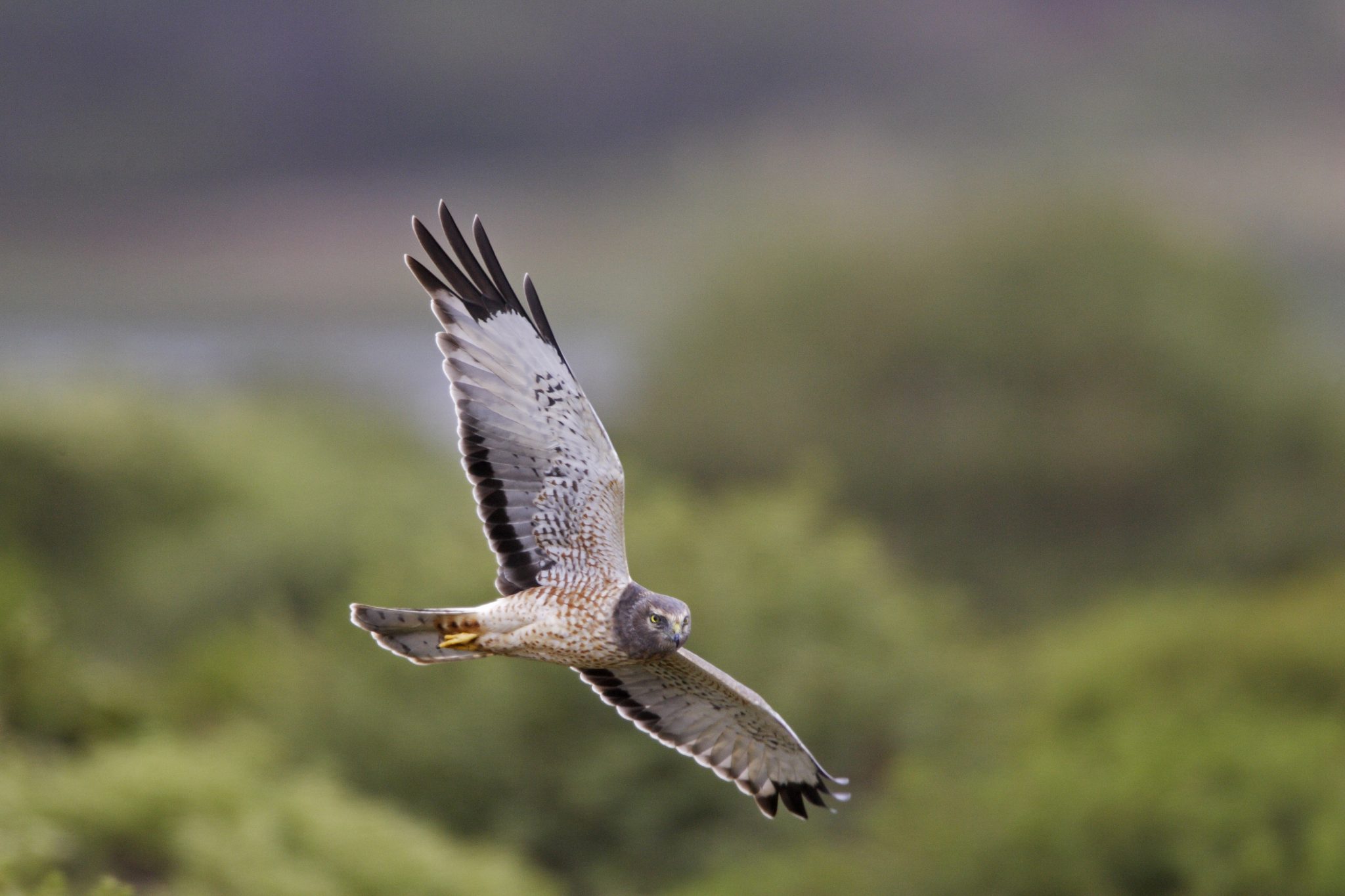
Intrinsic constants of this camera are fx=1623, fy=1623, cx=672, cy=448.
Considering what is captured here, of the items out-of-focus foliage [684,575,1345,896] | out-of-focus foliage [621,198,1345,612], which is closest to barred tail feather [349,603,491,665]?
out-of-focus foliage [684,575,1345,896]

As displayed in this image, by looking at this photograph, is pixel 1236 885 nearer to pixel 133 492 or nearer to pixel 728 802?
pixel 728 802

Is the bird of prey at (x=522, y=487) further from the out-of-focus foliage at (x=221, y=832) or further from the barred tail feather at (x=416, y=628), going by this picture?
the out-of-focus foliage at (x=221, y=832)

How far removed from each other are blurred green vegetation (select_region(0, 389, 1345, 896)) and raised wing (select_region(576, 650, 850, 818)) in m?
2.00

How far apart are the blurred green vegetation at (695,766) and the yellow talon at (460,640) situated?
173cm

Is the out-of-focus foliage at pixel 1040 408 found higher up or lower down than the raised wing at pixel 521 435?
higher up

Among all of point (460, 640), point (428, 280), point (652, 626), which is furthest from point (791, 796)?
point (428, 280)

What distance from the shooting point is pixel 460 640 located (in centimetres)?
494

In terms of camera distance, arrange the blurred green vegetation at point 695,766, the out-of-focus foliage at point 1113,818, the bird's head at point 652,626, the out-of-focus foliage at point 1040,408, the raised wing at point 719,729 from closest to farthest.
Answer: the bird's head at point 652,626 < the raised wing at point 719,729 < the out-of-focus foliage at point 1113,818 < the blurred green vegetation at point 695,766 < the out-of-focus foliage at point 1040,408

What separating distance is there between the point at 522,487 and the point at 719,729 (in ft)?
4.20

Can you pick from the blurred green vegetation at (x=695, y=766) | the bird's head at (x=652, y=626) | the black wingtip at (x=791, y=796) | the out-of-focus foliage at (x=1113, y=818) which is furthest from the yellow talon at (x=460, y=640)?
the out-of-focus foliage at (x=1113, y=818)

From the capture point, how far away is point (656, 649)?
4.77 metres

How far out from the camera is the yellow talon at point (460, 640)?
16.2 feet

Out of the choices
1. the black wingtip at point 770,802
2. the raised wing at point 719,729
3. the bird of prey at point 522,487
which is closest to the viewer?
the bird of prey at point 522,487

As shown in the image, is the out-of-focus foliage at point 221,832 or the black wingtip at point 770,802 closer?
the black wingtip at point 770,802
